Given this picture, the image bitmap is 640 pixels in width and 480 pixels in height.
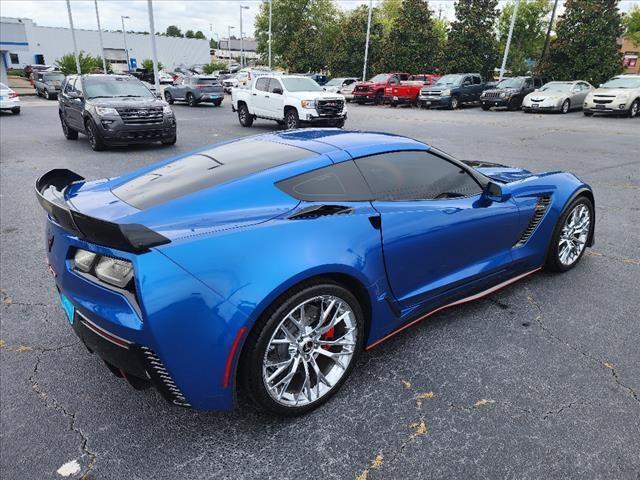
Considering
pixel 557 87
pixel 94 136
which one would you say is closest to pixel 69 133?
pixel 94 136

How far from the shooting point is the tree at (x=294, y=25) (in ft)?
164

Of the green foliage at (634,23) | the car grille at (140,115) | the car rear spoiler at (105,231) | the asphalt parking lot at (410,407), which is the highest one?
the green foliage at (634,23)

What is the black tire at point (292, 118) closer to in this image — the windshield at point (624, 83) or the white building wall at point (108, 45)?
the windshield at point (624, 83)

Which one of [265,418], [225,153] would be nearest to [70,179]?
[225,153]

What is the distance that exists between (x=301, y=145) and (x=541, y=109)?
2120 cm

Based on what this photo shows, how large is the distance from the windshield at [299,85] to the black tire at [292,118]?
76 centimetres

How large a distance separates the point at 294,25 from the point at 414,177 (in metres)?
59.1

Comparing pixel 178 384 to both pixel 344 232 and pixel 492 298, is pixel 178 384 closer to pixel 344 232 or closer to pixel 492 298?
pixel 344 232

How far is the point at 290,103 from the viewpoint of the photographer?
1441cm

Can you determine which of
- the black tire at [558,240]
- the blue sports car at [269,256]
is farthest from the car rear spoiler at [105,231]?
the black tire at [558,240]

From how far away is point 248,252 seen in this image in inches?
84.9

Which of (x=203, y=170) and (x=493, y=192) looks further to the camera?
(x=493, y=192)

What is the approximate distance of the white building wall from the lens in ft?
234

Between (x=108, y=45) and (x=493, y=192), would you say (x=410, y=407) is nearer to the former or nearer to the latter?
(x=493, y=192)
